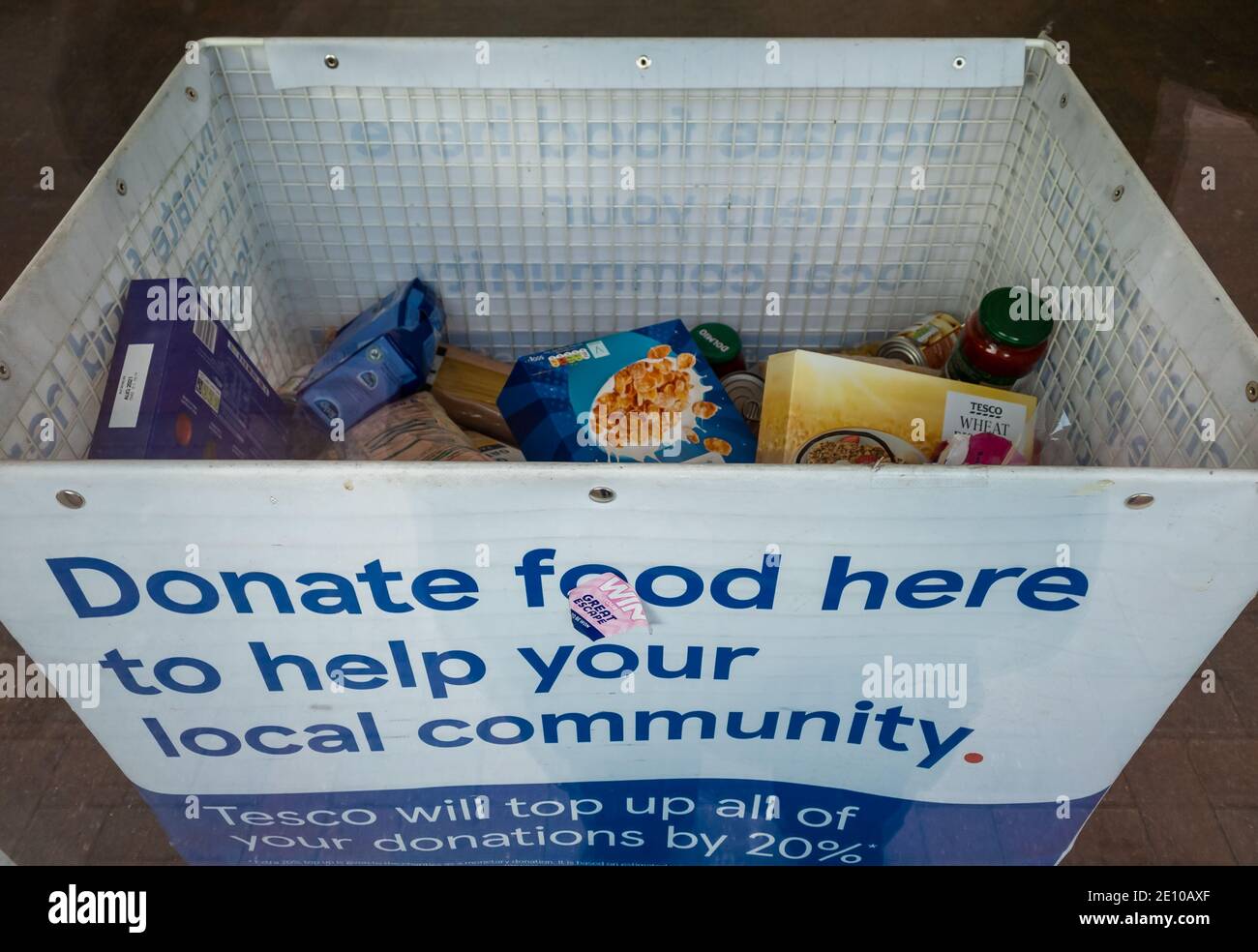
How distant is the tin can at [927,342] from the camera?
185 centimetres

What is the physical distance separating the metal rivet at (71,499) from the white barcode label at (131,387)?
254 mm

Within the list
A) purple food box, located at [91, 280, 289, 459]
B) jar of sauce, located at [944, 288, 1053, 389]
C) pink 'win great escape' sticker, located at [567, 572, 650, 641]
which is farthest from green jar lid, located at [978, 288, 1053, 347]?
purple food box, located at [91, 280, 289, 459]

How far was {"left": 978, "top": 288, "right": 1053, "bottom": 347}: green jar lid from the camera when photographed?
157cm

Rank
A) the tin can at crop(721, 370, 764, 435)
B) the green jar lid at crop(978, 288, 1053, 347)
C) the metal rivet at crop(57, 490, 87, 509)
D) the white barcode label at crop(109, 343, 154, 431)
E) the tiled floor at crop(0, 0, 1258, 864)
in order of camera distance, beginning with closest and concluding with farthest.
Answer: the metal rivet at crop(57, 490, 87, 509)
the white barcode label at crop(109, 343, 154, 431)
the green jar lid at crop(978, 288, 1053, 347)
the tin can at crop(721, 370, 764, 435)
the tiled floor at crop(0, 0, 1258, 864)

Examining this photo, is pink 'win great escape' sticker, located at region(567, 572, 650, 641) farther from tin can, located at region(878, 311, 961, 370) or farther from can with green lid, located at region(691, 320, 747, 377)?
tin can, located at region(878, 311, 961, 370)

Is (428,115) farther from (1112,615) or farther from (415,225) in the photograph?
(1112,615)

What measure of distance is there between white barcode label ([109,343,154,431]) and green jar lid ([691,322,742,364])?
3.04 feet

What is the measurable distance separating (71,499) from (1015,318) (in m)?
1.35

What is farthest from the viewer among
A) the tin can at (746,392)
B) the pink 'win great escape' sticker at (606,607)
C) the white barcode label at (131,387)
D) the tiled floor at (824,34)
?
the tiled floor at (824,34)

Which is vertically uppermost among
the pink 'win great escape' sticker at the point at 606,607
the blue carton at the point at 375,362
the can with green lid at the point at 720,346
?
the can with green lid at the point at 720,346

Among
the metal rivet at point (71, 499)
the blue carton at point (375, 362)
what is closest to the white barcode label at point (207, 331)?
the blue carton at point (375, 362)

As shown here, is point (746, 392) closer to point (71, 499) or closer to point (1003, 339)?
point (1003, 339)

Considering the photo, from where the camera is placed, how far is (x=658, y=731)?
144cm

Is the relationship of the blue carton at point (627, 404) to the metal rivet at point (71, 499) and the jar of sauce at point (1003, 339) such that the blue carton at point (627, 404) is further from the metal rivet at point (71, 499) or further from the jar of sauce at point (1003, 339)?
the metal rivet at point (71, 499)
